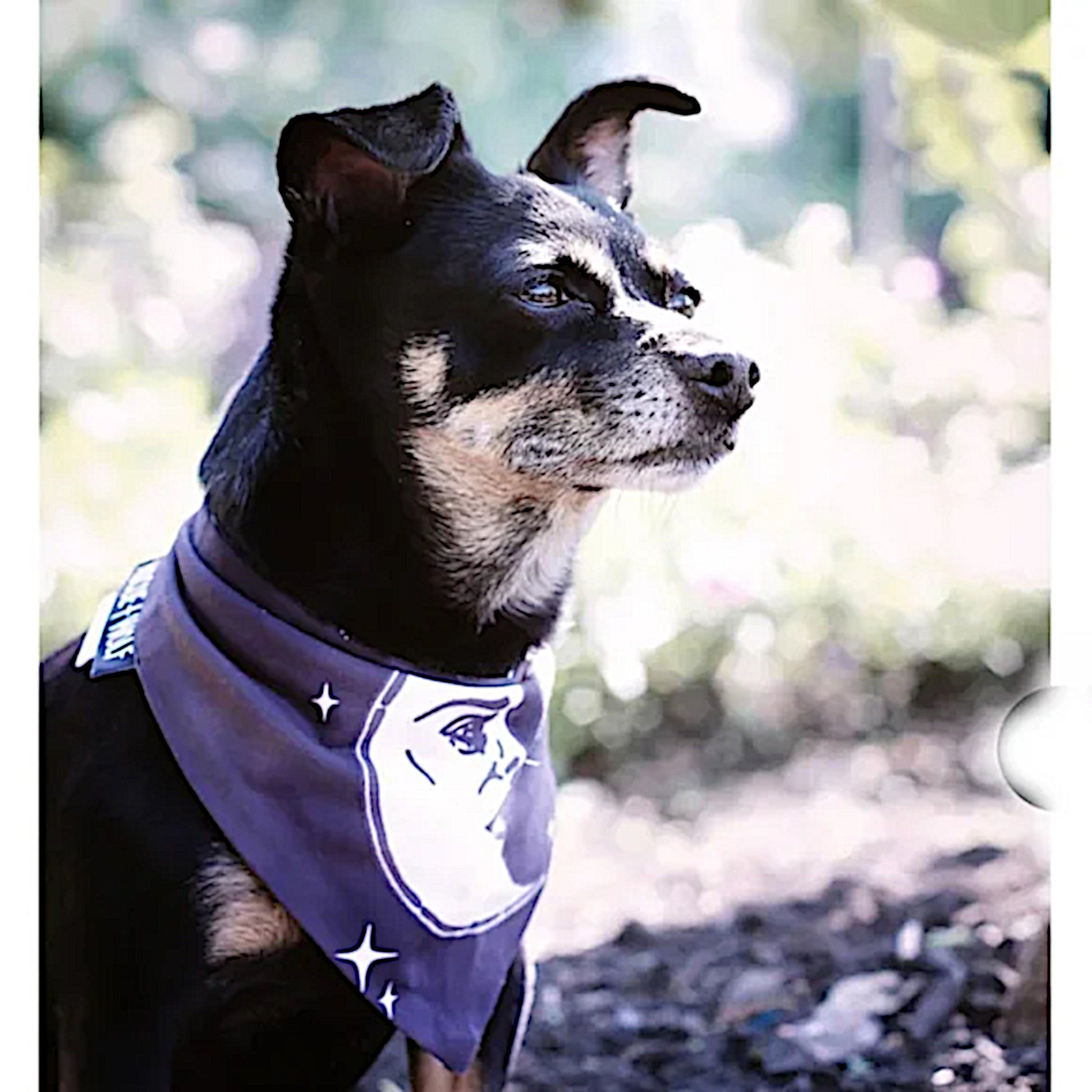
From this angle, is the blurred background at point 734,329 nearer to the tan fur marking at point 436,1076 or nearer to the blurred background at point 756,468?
the blurred background at point 756,468

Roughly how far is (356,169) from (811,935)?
0.85 m

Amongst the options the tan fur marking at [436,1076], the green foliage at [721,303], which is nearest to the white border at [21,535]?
the green foliage at [721,303]

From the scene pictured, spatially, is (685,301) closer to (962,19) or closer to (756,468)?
(756,468)

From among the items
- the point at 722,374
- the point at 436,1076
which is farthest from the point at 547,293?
the point at 436,1076

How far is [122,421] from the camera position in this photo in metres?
1.47

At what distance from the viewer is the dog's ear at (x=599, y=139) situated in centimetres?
146

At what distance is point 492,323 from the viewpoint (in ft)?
4.29

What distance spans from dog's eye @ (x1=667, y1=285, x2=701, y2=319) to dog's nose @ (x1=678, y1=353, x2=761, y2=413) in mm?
91

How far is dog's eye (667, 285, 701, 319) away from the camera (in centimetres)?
140

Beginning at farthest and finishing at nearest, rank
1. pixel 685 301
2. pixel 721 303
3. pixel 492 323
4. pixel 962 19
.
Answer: pixel 721 303 < pixel 685 301 < pixel 492 323 < pixel 962 19

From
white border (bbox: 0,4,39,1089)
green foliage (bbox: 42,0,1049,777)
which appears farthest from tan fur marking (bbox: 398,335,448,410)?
white border (bbox: 0,4,39,1089)

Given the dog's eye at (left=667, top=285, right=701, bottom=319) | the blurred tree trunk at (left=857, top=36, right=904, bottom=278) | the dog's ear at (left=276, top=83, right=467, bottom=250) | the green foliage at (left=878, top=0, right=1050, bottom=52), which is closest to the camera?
the green foliage at (left=878, top=0, right=1050, bottom=52)

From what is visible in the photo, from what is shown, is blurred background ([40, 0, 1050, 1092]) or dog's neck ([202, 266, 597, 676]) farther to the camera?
blurred background ([40, 0, 1050, 1092])

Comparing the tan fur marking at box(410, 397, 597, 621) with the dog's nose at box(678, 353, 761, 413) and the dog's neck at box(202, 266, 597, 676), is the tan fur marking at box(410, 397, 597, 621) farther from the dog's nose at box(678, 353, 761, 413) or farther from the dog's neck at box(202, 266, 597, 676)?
the dog's nose at box(678, 353, 761, 413)
